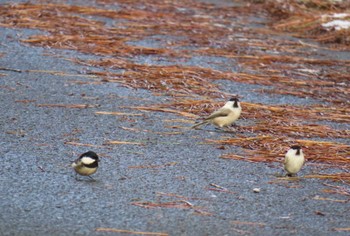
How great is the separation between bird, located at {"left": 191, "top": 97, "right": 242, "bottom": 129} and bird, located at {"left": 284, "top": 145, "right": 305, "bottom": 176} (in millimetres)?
1052

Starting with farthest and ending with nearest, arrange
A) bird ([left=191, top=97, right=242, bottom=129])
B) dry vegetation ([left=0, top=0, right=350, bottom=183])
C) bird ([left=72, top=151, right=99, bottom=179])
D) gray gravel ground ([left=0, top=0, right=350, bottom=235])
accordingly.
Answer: dry vegetation ([left=0, top=0, right=350, bottom=183])
bird ([left=191, top=97, right=242, bottom=129])
bird ([left=72, top=151, right=99, bottom=179])
gray gravel ground ([left=0, top=0, right=350, bottom=235])

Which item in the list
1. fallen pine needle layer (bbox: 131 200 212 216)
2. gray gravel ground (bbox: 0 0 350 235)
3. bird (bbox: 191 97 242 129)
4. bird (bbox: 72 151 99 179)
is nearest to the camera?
gray gravel ground (bbox: 0 0 350 235)

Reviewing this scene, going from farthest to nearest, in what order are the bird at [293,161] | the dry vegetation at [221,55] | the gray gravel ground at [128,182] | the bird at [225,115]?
the dry vegetation at [221,55]
the bird at [225,115]
the bird at [293,161]
the gray gravel ground at [128,182]

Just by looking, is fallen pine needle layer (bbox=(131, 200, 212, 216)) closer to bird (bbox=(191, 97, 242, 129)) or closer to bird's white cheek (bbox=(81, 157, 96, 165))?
bird's white cheek (bbox=(81, 157, 96, 165))

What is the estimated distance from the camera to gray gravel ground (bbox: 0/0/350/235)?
4527 millimetres

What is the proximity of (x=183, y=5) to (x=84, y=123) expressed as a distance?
705cm

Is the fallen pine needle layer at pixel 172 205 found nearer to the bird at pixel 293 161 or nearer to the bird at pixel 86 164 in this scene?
the bird at pixel 86 164

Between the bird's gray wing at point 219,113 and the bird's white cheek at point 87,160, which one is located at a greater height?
the bird's white cheek at point 87,160

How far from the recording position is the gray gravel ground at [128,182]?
178 inches

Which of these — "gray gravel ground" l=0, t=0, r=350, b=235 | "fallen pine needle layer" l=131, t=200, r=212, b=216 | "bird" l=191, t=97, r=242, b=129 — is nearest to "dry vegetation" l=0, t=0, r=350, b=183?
"fallen pine needle layer" l=131, t=200, r=212, b=216

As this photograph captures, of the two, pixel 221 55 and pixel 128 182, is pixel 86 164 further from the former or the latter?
pixel 221 55

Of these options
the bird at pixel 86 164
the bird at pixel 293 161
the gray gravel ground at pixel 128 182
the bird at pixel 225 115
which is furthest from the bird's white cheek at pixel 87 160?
the bird at pixel 225 115

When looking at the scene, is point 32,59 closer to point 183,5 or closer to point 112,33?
point 112,33

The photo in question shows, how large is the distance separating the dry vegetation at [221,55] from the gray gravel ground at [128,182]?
11.3 inches
